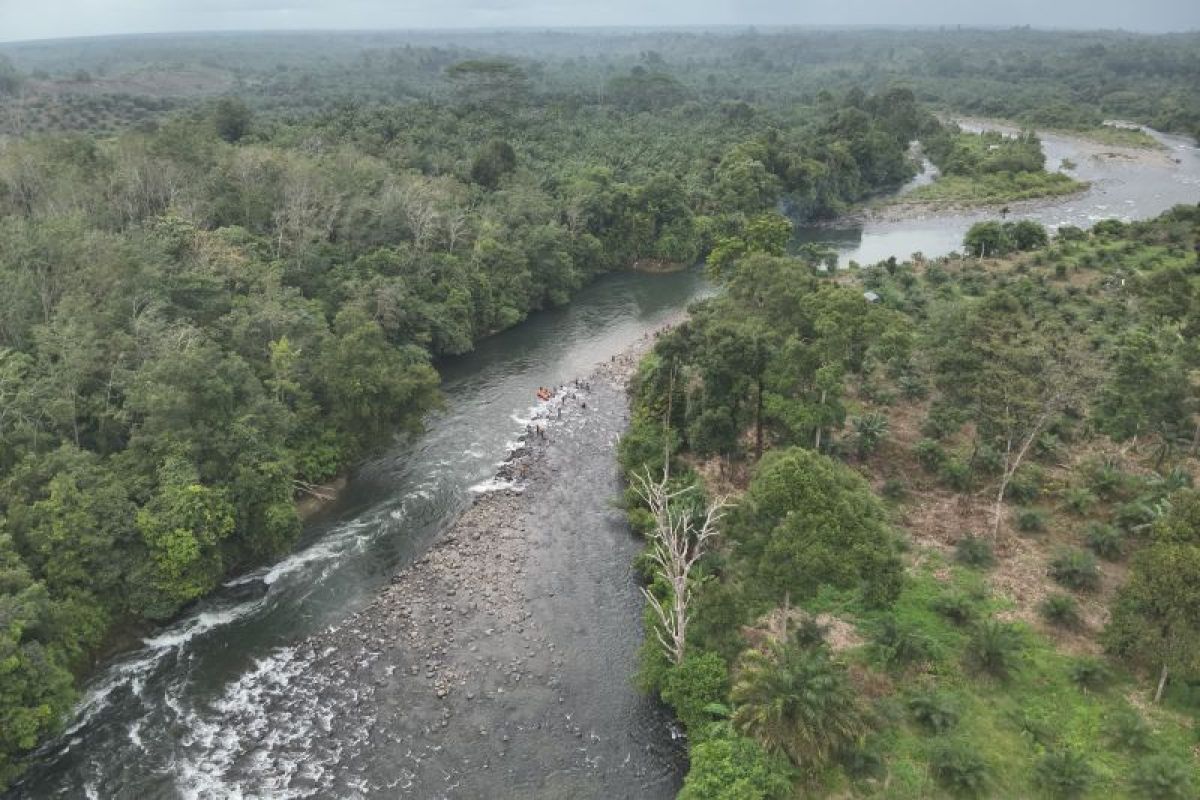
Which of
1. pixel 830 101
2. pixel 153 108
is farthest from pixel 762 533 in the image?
pixel 830 101

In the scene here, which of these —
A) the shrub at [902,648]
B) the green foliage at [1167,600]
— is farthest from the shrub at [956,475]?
the shrub at [902,648]

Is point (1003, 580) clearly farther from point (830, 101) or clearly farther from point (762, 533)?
point (830, 101)

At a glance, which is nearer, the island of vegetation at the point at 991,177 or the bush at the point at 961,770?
the bush at the point at 961,770

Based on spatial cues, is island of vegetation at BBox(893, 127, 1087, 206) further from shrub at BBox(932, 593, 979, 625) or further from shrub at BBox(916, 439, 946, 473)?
shrub at BBox(932, 593, 979, 625)

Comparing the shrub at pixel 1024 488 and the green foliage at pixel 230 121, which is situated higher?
the green foliage at pixel 230 121

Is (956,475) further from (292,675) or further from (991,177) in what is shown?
(991,177)

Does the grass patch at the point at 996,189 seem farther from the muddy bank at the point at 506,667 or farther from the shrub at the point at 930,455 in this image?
the muddy bank at the point at 506,667

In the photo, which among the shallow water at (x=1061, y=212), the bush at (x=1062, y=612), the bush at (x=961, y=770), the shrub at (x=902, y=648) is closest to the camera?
the bush at (x=961, y=770)

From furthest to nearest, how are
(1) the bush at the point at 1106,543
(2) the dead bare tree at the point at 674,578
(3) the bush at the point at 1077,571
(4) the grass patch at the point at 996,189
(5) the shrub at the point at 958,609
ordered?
1. (4) the grass patch at the point at 996,189
2. (1) the bush at the point at 1106,543
3. (3) the bush at the point at 1077,571
4. (5) the shrub at the point at 958,609
5. (2) the dead bare tree at the point at 674,578
